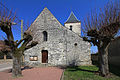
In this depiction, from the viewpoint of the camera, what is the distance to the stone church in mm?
11094

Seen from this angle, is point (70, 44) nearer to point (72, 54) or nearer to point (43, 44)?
point (72, 54)

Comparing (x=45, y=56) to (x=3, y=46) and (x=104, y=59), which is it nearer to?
(x=3, y=46)

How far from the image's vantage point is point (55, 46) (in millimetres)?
11297

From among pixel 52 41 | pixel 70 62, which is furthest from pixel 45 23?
pixel 70 62

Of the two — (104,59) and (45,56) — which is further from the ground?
(104,59)

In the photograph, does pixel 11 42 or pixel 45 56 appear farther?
pixel 45 56

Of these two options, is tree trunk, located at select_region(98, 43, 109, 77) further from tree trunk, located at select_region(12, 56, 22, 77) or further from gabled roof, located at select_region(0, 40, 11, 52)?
gabled roof, located at select_region(0, 40, 11, 52)

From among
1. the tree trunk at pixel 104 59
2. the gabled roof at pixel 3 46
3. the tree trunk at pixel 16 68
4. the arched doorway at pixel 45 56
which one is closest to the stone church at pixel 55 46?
the arched doorway at pixel 45 56

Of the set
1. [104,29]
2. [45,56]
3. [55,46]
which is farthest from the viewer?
[45,56]

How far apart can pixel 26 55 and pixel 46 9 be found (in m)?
7.03

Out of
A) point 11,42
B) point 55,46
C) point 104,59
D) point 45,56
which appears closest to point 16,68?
point 11,42

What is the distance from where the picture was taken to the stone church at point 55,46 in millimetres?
11094

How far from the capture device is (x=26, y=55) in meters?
11.8

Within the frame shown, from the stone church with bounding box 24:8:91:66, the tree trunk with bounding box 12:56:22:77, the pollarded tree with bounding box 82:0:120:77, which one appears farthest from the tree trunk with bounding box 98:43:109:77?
the tree trunk with bounding box 12:56:22:77
